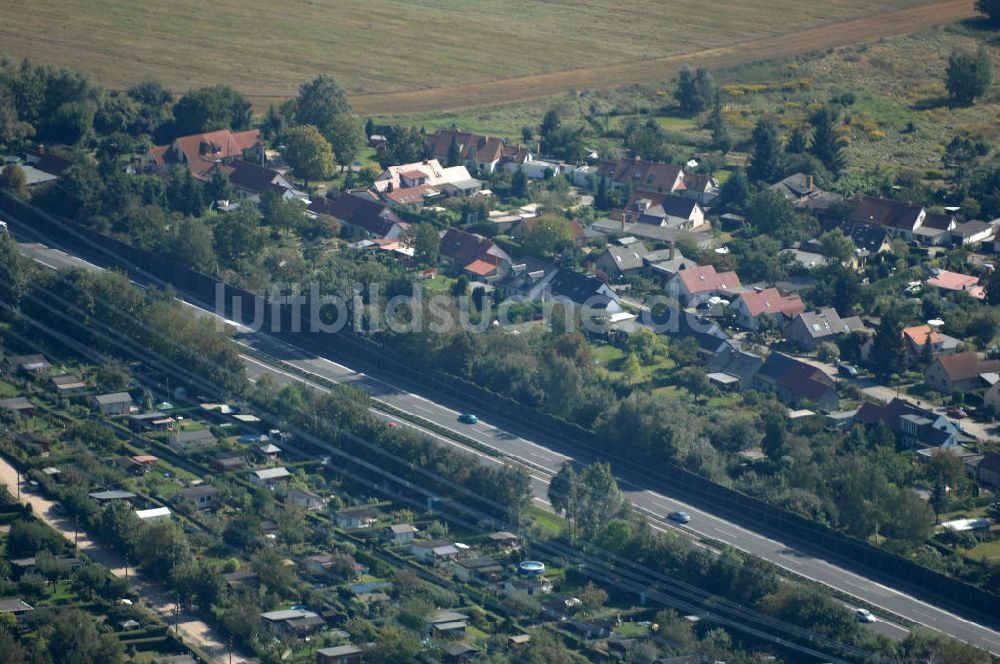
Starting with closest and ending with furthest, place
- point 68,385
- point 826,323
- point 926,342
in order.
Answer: point 68,385, point 926,342, point 826,323

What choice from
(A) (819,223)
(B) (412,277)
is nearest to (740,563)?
(B) (412,277)

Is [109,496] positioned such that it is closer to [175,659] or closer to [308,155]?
[175,659]

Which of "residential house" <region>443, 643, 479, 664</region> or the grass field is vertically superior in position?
the grass field

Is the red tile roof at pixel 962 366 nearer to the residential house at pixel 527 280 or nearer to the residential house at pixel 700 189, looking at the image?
the residential house at pixel 527 280

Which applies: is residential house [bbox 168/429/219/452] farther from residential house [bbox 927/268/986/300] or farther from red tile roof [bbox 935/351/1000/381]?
residential house [bbox 927/268/986/300]

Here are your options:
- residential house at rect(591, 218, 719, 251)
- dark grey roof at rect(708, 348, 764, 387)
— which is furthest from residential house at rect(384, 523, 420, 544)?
residential house at rect(591, 218, 719, 251)

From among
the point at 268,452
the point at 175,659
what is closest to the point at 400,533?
the point at 268,452

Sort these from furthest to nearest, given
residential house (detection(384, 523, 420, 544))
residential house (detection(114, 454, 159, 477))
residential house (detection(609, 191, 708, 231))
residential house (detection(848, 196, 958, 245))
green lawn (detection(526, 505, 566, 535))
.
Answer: residential house (detection(609, 191, 708, 231))
residential house (detection(848, 196, 958, 245))
residential house (detection(114, 454, 159, 477))
green lawn (detection(526, 505, 566, 535))
residential house (detection(384, 523, 420, 544))
